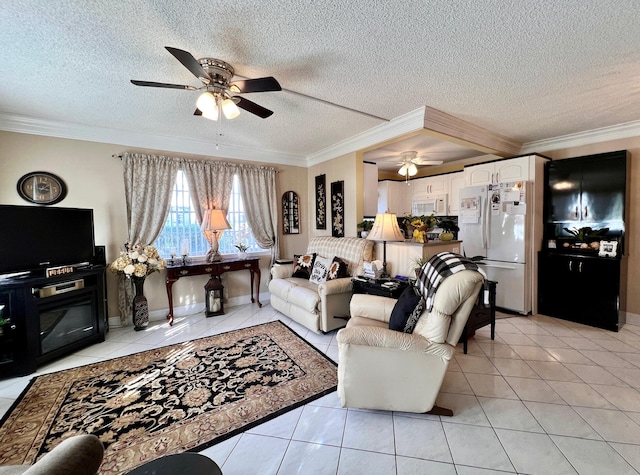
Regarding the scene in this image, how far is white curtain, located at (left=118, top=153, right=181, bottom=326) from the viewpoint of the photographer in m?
3.50

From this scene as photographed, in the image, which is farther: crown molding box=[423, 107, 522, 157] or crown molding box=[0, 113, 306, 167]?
crown molding box=[0, 113, 306, 167]

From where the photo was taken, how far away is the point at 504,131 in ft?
11.5

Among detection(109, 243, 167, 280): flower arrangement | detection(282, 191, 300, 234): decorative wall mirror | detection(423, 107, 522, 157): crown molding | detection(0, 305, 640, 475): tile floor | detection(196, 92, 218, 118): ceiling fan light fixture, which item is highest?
detection(423, 107, 522, 157): crown molding

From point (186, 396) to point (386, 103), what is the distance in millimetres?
3111

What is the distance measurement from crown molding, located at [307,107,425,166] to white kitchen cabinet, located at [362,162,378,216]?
1.45ft

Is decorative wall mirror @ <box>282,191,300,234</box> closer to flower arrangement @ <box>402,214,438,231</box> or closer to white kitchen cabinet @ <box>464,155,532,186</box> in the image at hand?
flower arrangement @ <box>402,214,438,231</box>

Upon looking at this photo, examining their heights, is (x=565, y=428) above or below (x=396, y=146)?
below

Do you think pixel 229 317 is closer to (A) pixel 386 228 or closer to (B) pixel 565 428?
(A) pixel 386 228

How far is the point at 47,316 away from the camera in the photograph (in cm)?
258

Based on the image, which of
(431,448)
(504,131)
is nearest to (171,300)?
(431,448)

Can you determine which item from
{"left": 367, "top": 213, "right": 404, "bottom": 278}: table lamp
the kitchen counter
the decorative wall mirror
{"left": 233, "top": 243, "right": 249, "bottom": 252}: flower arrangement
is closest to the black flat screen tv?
{"left": 233, "top": 243, "right": 249, "bottom": 252}: flower arrangement

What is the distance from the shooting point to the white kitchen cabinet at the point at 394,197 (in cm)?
560

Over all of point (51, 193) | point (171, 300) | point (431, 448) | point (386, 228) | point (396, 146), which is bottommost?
point (431, 448)

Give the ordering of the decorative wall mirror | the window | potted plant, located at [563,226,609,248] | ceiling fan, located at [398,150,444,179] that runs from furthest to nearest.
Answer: the decorative wall mirror → ceiling fan, located at [398,150,444,179] → the window → potted plant, located at [563,226,609,248]
